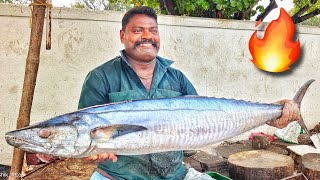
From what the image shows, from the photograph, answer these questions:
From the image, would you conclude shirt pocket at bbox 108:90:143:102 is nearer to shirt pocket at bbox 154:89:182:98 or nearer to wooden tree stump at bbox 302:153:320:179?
shirt pocket at bbox 154:89:182:98

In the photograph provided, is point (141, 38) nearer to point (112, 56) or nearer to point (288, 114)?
point (288, 114)

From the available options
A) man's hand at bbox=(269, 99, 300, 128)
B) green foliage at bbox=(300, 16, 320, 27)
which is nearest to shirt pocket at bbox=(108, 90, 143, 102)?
man's hand at bbox=(269, 99, 300, 128)

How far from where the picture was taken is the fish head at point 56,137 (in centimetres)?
207

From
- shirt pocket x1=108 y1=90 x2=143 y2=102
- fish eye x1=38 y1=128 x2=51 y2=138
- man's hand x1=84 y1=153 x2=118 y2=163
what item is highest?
shirt pocket x1=108 y1=90 x2=143 y2=102

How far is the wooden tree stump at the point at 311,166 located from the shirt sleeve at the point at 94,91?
8.93ft

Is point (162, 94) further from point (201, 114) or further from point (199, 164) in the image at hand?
point (199, 164)

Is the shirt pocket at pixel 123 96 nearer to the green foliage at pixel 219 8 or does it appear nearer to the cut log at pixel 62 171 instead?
the cut log at pixel 62 171

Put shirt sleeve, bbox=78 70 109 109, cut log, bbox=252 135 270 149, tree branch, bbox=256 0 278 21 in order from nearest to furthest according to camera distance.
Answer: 1. shirt sleeve, bbox=78 70 109 109
2. cut log, bbox=252 135 270 149
3. tree branch, bbox=256 0 278 21

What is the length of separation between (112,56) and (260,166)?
2.86 meters

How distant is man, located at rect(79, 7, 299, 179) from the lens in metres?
2.83

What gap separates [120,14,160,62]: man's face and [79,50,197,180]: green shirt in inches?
4.6

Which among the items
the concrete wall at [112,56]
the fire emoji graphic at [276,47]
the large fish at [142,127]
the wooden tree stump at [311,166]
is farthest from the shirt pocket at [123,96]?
the fire emoji graphic at [276,47]

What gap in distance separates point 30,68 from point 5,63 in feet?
7.42

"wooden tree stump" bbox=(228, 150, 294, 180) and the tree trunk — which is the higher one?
the tree trunk
